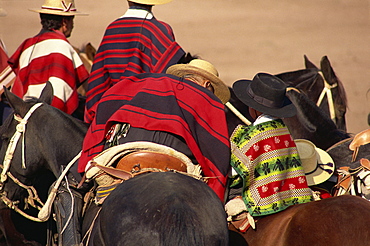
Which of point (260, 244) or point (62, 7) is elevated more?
point (62, 7)

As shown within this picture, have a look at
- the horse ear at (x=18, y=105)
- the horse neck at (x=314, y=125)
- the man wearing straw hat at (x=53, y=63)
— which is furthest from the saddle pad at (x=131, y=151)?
the man wearing straw hat at (x=53, y=63)

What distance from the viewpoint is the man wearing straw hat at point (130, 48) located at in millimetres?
5484

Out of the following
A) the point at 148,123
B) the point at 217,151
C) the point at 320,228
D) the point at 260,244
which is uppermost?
the point at 148,123

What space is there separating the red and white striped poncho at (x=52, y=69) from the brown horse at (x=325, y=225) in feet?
10.00

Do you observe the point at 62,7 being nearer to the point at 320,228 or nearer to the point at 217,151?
the point at 217,151

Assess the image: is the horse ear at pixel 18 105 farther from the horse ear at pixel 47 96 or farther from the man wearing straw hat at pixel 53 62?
the man wearing straw hat at pixel 53 62

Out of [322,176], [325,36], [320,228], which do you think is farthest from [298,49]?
[320,228]

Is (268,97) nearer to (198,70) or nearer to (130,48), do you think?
(198,70)

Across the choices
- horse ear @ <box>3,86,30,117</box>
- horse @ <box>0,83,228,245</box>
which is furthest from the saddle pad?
horse ear @ <box>3,86,30,117</box>

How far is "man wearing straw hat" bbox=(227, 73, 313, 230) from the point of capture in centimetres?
383

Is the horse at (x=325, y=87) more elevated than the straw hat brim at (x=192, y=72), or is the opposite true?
the straw hat brim at (x=192, y=72)

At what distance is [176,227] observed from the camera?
2.84 metres

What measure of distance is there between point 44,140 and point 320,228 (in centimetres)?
219

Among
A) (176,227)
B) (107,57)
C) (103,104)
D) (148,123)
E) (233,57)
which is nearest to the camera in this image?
(176,227)
